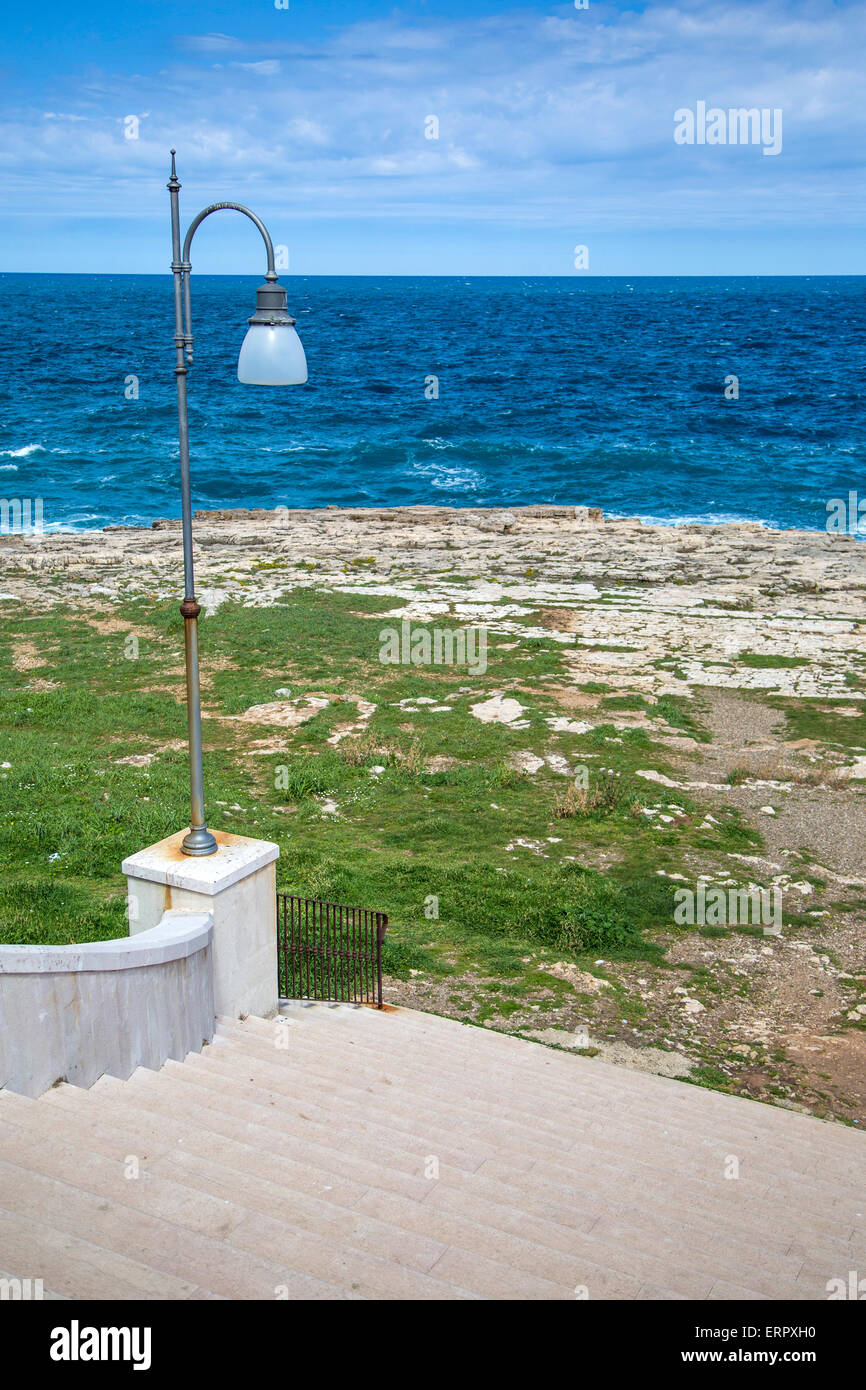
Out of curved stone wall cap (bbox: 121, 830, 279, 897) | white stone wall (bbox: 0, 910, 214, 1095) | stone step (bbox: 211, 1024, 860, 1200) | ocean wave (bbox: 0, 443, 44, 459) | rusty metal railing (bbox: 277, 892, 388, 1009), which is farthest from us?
ocean wave (bbox: 0, 443, 44, 459)

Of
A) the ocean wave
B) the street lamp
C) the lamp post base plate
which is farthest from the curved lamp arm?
the ocean wave

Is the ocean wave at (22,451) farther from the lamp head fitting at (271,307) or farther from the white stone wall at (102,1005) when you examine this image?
the white stone wall at (102,1005)

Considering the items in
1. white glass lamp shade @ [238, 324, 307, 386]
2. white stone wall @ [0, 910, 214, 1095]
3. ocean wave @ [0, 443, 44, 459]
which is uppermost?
ocean wave @ [0, 443, 44, 459]

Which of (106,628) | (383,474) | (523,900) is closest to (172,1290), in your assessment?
(523,900)

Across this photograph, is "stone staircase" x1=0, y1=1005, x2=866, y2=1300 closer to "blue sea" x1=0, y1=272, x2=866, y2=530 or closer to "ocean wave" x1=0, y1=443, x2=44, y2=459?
"blue sea" x1=0, y1=272, x2=866, y2=530

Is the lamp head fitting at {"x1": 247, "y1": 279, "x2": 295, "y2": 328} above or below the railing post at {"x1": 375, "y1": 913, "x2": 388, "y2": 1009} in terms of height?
above

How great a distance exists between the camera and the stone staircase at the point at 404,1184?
506cm

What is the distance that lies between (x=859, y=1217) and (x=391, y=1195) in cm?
287

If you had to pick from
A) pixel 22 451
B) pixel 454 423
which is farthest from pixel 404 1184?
pixel 454 423

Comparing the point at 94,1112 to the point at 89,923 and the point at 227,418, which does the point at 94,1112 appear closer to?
the point at 89,923

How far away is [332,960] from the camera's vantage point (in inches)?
412

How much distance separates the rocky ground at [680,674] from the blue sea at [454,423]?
11938 mm

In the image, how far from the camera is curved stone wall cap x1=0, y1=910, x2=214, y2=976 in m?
6.60

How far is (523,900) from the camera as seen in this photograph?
1227 centimetres
